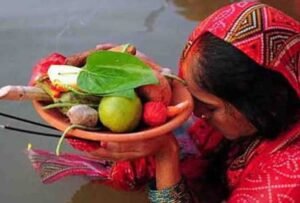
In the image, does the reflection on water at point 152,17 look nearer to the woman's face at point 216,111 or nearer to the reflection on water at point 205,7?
the reflection on water at point 205,7

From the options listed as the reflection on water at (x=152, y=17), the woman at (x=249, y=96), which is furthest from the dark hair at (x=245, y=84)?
the reflection on water at (x=152, y=17)

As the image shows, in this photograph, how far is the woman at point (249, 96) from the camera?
1.43 metres

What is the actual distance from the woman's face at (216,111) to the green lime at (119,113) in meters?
0.23

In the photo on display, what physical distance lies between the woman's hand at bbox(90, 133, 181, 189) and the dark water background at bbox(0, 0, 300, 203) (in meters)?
0.52

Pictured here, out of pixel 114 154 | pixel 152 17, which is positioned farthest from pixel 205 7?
pixel 114 154

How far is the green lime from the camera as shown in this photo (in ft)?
4.23

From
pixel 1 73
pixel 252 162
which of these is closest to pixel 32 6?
pixel 1 73

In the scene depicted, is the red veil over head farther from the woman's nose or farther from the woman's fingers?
the woman's fingers

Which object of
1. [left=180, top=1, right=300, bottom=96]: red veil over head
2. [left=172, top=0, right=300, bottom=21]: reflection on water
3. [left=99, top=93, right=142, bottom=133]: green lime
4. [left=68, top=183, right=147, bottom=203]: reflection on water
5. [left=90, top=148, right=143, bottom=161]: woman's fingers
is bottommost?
A: [left=68, top=183, right=147, bottom=203]: reflection on water

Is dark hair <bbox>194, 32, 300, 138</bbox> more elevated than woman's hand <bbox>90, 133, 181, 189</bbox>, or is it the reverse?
dark hair <bbox>194, 32, 300, 138</bbox>

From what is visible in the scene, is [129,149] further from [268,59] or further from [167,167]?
[268,59]

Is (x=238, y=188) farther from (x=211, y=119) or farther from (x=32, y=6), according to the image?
(x=32, y=6)

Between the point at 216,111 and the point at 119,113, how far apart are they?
349mm

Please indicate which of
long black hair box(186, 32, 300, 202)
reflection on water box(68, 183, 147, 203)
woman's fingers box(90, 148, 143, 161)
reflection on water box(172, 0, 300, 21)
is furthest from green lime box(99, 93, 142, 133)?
reflection on water box(172, 0, 300, 21)
